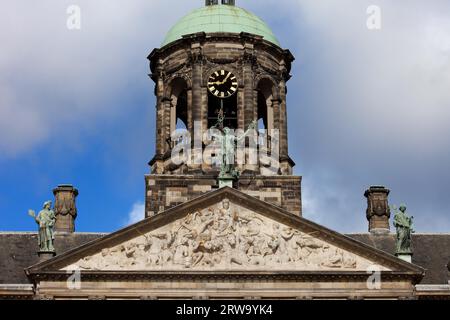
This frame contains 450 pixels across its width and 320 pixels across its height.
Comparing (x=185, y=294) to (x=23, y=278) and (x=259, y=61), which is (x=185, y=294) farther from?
(x=259, y=61)

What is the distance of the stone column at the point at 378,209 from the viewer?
38125mm

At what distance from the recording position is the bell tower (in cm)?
3572

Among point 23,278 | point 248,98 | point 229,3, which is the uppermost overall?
point 229,3

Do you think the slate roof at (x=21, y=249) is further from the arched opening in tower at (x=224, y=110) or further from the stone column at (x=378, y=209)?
the stone column at (x=378, y=209)

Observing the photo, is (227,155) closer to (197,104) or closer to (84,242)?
(197,104)

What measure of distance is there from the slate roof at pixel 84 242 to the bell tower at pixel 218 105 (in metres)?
3.15

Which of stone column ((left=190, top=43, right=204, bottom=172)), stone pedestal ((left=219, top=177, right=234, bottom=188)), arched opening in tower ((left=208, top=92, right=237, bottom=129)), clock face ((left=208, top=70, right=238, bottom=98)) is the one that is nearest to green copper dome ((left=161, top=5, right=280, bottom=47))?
stone column ((left=190, top=43, right=204, bottom=172))

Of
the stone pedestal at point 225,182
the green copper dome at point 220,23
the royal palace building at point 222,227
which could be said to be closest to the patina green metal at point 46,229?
the royal palace building at point 222,227

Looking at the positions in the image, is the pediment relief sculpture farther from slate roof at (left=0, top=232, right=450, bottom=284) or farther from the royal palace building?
slate roof at (left=0, top=232, right=450, bottom=284)

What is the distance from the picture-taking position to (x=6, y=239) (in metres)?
37.3

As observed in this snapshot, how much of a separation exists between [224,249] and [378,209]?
761cm

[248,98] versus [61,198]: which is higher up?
[248,98]

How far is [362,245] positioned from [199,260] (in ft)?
14.6
